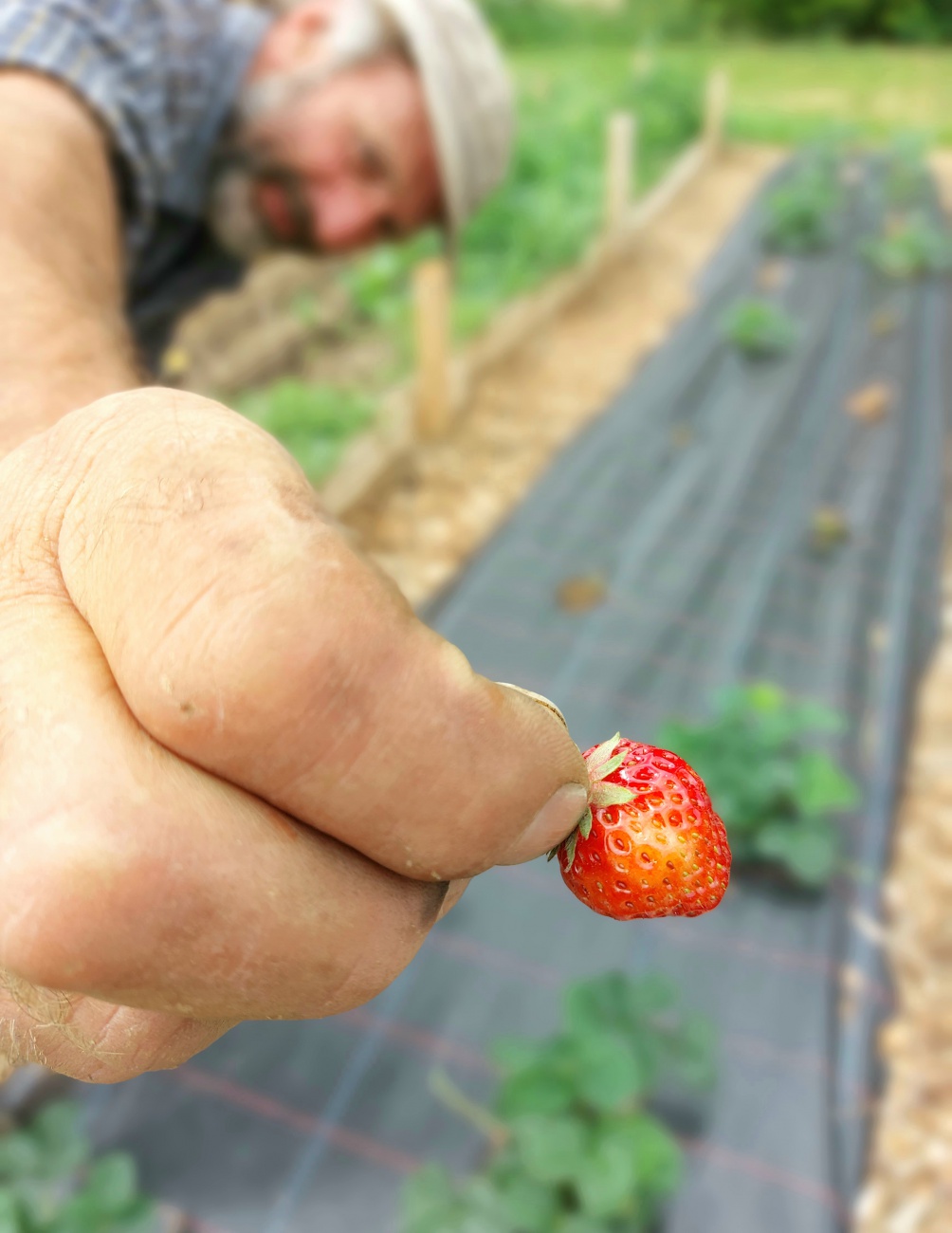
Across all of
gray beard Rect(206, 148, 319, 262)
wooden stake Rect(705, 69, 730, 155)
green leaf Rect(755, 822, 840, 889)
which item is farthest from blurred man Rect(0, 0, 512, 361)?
wooden stake Rect(705, 69, 730, 155)

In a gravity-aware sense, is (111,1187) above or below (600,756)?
below

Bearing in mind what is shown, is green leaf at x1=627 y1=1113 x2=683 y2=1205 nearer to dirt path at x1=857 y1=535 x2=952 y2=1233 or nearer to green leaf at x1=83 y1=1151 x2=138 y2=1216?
dirt path at x1=857 y1=535 x2=952 y2=1233

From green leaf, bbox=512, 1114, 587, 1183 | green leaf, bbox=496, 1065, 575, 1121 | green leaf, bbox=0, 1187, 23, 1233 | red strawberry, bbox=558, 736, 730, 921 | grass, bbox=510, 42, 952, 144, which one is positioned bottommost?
grass, bbox=510, 42, 952, 144

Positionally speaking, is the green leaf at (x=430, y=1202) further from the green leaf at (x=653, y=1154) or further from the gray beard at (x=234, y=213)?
the gray beard at (x=234, y=213)

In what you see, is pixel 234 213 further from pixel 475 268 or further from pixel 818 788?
pixel 475 268

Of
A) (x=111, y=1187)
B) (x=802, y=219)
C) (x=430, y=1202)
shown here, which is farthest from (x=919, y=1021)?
(x=802, y=219)

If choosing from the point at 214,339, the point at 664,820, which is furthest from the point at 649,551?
the point at 664,820

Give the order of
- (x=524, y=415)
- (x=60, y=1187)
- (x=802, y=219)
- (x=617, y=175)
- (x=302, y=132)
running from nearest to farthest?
1. (x=60, y=1187)
2. (x=302, y=132)
3. (x=524, y=415)
4. (x=802, y=219)
5. (x=617, y=175)

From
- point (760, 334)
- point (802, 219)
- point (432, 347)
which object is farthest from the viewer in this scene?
point (802, 219)
